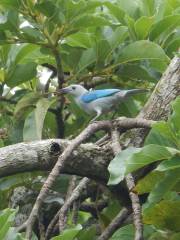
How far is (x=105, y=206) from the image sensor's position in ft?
10.9

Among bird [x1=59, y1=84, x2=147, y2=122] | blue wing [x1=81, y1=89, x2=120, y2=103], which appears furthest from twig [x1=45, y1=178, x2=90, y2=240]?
blue wing [x1=81, y1=89, x2=120, y2=103]

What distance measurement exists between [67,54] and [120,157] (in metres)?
1.10

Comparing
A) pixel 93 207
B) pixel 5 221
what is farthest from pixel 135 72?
pixel 5 221

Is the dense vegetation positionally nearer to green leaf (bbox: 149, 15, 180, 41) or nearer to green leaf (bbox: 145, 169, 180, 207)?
green leaf (bbox: 149, 15, 180, 41)

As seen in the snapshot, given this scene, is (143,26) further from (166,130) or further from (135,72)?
(166,130)

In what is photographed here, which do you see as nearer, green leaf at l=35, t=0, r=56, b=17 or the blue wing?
green leaf at l=35, t=0, r=56, b=17

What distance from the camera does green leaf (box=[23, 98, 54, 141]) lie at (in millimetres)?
2939

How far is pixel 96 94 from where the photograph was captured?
3809 millimetres

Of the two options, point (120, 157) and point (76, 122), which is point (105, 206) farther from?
point (120, 157)

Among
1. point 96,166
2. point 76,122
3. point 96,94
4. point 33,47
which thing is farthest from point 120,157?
point 96,94

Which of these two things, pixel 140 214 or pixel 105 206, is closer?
pixel 140 214

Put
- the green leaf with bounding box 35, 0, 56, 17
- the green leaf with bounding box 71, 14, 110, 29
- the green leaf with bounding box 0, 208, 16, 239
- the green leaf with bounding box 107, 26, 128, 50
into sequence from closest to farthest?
the green leaf with bounding box 0, 208, 16, 239, the green leaf with bounding box 35, 0, 56, 17, the green leaf with bounding box 71, 14, 110, 29, the green leaf with bounding box 107, 26, 128, 50

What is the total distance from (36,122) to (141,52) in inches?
21.8

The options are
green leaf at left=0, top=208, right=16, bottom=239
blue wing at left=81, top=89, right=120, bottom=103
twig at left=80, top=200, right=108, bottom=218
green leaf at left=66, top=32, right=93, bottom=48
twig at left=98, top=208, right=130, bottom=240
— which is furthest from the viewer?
blue wing at left=81, top=89, right=120, bottom=103
